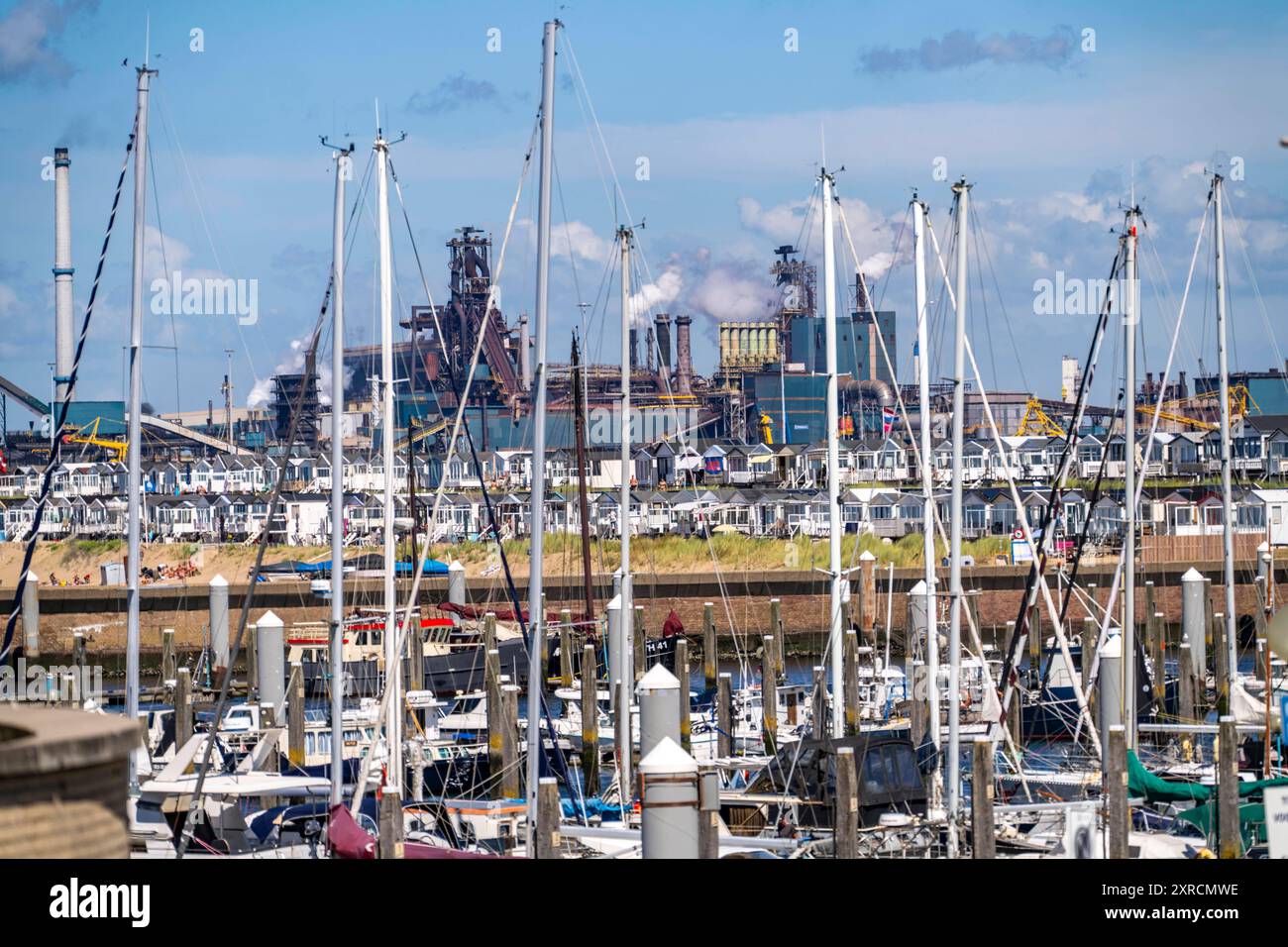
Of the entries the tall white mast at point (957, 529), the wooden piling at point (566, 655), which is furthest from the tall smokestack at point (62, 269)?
the tall white mast at point (957, 529)

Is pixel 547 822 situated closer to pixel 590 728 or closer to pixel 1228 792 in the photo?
pixel 1228 792

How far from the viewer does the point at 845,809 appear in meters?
16.3

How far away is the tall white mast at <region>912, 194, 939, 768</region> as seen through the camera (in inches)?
821

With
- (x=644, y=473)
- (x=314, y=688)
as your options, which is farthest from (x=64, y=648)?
(x=644, y=473)

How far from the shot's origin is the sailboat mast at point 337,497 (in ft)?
60.1

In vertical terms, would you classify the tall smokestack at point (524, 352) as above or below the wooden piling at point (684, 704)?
above

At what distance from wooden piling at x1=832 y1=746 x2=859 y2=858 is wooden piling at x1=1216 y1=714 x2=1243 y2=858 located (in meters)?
3.93

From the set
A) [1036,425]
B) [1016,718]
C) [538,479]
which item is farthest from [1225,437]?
[1036,425]

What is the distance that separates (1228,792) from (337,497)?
10.2 meters

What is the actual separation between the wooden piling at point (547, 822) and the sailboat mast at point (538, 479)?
354 mm

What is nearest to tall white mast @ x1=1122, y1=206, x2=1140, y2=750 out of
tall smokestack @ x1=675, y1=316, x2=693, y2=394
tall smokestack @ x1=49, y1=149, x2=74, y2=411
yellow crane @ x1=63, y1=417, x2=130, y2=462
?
tall smokestack @ x1=49, y1=149, x2=74, y2=411

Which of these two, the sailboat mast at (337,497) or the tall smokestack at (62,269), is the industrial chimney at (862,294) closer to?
the sailboat mast at (337,497)
